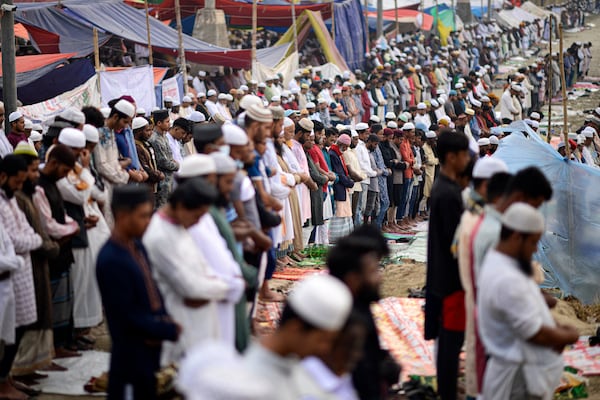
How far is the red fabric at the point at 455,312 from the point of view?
18.7ft

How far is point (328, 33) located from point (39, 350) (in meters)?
20.6

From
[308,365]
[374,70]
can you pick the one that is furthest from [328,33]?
[308,365]

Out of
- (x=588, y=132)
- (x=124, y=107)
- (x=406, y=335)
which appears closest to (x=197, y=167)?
(x=406, y=335)

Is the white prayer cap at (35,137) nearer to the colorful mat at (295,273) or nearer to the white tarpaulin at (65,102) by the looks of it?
the white tarpaulin at (65,102)

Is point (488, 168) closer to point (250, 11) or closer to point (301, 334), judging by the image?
point (301, 334)

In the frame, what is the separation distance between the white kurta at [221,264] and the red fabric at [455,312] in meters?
1.31

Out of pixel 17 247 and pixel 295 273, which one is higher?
pixel 17 247

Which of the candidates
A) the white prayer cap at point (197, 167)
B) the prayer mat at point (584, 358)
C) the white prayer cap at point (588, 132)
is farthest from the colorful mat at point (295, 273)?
the white prayer cap at point (588, 132)

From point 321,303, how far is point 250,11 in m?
25.1

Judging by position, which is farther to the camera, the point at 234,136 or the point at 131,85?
the point at 131,85

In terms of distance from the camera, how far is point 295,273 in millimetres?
9586

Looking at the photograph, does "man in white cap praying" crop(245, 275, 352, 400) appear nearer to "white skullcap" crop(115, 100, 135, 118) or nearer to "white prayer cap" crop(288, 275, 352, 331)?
"white prayer cap" crop(288, 275, 352, 331)

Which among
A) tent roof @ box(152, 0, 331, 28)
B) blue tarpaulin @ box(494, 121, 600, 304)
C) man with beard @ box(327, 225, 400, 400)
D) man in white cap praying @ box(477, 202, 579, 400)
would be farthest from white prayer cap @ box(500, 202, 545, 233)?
tent roof @ box(152, 0, 331, 28)

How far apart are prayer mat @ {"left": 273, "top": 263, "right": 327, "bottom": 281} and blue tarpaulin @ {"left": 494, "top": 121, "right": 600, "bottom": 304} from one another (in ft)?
6.86
